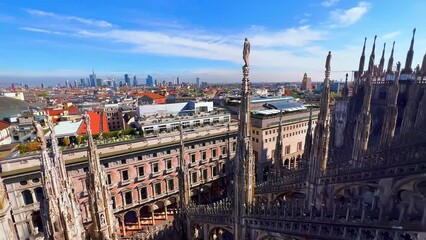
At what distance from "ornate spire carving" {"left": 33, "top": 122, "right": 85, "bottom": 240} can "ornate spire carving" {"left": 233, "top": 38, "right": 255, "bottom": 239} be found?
A: 9.22m

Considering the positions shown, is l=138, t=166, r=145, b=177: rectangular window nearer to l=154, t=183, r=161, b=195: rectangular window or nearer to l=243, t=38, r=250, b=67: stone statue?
l=154, t=183, r=161, b=195: rectangular window

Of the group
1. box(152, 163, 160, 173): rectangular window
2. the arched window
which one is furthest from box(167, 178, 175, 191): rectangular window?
the arched window

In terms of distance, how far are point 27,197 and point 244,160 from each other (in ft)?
98.2

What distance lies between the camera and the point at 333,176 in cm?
1920

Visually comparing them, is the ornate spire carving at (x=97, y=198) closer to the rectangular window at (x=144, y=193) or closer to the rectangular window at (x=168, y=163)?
the rectangular window at (x=144, y=193)

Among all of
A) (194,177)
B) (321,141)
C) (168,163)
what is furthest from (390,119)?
(168,163)

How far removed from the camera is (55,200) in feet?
24.6

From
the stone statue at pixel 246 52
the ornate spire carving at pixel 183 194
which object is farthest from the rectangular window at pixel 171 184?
the stone statue at pixel 246 52

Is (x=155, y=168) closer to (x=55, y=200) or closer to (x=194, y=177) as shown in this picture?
(x=194, y=177)

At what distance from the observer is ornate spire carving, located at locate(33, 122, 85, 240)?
7.32 m

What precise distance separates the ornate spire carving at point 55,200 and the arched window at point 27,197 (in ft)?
88.1

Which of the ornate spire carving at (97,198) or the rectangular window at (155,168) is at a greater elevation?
the ornate spire carving at (97,198)

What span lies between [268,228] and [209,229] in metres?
6.82

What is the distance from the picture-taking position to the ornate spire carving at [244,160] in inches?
514
